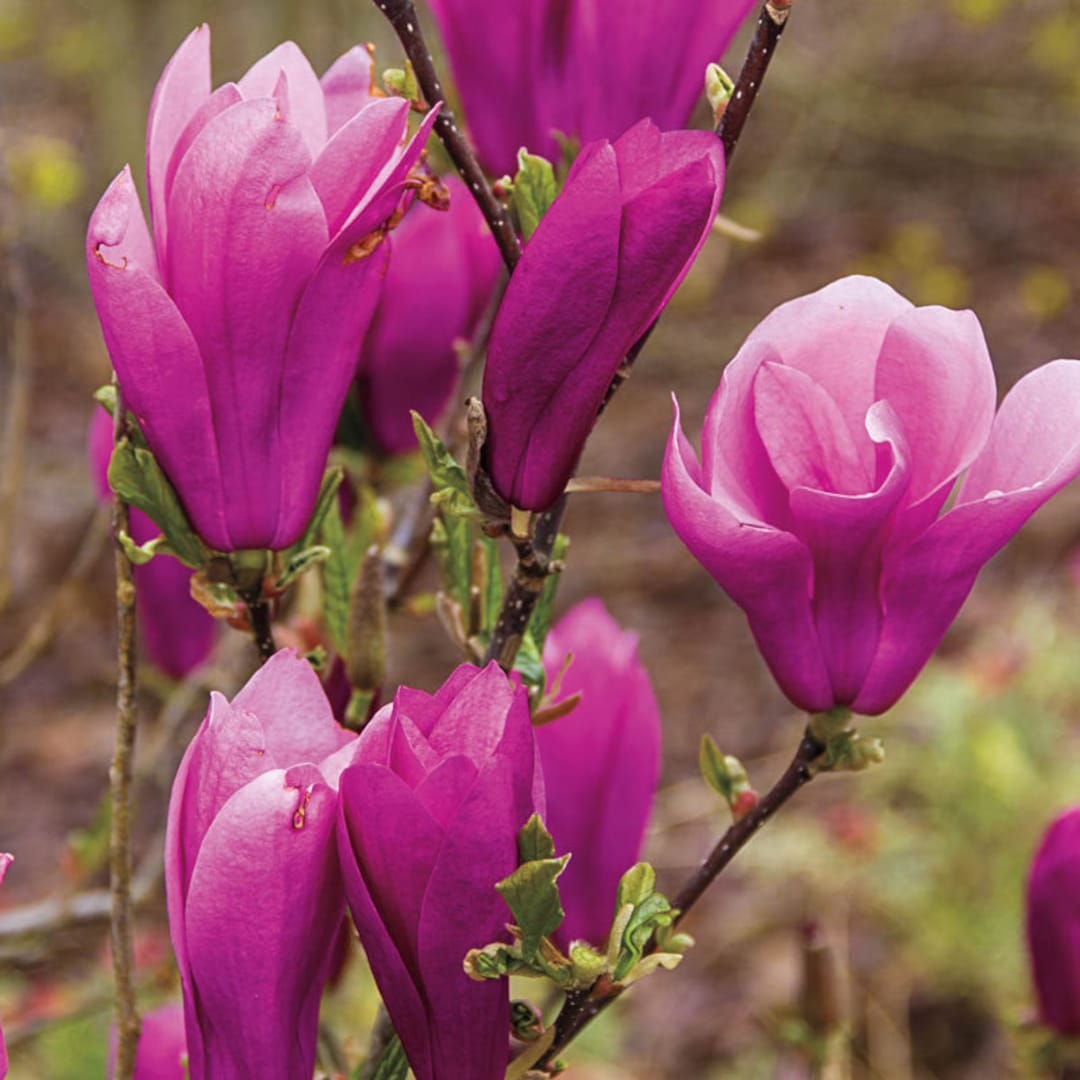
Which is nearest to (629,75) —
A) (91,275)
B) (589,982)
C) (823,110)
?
(91,275)

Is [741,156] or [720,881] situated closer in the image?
[720,881]

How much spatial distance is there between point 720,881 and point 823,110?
6.19ft

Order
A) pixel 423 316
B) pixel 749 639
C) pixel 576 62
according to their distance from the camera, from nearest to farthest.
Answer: pixel 576 62
pixel 423 316
pixel 749 639

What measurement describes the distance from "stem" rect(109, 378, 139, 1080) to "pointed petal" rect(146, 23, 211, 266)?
0.08m

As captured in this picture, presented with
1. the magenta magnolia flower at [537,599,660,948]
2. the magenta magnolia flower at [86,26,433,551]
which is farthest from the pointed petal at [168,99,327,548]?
the magenta magnolia flower at [537,599,660,948]

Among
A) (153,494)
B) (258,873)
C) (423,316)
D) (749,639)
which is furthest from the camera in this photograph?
(749,639)

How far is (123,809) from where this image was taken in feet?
1.78

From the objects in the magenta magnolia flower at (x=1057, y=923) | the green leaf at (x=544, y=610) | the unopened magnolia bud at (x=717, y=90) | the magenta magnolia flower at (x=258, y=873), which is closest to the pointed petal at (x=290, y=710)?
the magenta magnolia flower at (x=258, y=873)

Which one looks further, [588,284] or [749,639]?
[749,639]

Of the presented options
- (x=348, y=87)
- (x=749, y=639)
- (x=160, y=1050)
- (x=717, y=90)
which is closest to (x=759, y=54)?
(x=717, y=90)

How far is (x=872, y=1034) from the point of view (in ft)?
7.29

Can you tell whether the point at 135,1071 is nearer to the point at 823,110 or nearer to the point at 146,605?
the point at 146,605

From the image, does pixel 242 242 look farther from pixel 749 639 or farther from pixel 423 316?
pixel 749 639

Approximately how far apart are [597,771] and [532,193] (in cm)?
25
